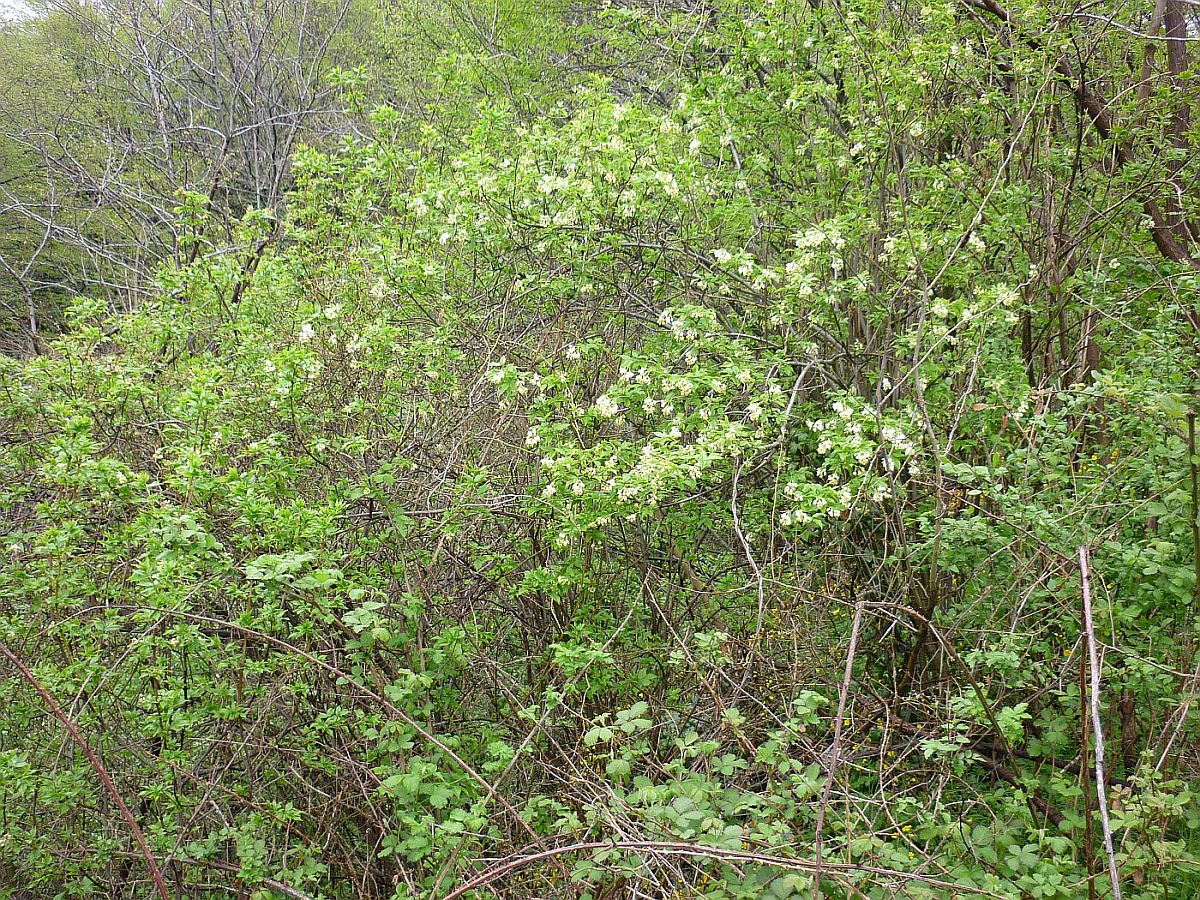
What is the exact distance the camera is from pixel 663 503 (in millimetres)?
4613

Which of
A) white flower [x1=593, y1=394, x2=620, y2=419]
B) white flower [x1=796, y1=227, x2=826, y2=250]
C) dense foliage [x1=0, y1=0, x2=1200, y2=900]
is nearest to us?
dense foliage [x1=0, y1=0, x2=1200, y2=900]

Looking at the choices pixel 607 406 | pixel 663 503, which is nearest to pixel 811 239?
pixel 607 406

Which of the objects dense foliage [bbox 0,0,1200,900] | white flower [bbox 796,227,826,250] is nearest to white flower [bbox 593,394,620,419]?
dense foliage [bbox 0,0,1200,900]

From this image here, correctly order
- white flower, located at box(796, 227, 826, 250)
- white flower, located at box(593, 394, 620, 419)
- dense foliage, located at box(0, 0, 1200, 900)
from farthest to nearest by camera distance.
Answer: white flower, located at box(796, 227, 826, 250), white flower, located at box(593, 394, 620, 419), dense foliage, located at box(0, 0, 1200, 900)

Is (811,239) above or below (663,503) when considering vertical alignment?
above

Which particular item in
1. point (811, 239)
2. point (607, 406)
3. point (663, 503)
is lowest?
point (663, 503)

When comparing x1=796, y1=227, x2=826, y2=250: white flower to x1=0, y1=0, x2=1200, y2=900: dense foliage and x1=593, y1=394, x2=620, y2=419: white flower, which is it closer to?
x1=0, y1=0, x2=1200, y2=900: dense foliage

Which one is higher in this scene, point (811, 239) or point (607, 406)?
point (811, 239)

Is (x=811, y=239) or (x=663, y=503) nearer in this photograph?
(x=811, y=239)

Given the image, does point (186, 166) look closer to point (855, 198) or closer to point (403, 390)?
point (403, 390)

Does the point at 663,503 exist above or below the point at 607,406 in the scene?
below

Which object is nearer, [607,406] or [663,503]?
[607,406]

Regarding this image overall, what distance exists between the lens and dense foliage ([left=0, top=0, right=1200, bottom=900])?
130 inches

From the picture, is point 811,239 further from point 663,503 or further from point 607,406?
point 663,503
